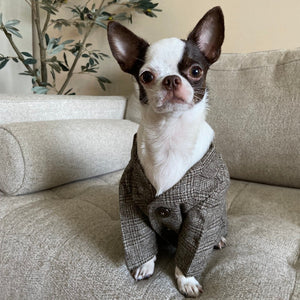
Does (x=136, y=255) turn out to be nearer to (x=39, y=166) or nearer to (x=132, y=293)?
(x=132, y=293)

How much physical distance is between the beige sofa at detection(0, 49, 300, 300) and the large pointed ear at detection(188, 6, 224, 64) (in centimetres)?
55

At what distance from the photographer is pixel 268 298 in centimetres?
57

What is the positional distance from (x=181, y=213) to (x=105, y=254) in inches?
9.5

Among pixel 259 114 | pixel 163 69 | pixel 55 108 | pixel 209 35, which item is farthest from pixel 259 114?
pixel 55 108

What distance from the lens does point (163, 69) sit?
A: 2.24 feet

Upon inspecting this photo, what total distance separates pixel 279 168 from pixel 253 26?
32.3 inches

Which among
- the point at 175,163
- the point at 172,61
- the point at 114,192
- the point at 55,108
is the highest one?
the point at 172,61

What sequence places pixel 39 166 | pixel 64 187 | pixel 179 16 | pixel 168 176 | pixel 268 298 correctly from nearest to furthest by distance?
pixel 268 298
pixel 168 176
pixel 39 166
pixel 64 187
pixel 179 16

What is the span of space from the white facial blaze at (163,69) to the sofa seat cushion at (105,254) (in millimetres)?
415

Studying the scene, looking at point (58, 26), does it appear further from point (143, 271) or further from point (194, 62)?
point (143, 271)

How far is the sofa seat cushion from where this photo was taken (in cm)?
63

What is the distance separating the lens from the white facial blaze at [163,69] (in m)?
0.66

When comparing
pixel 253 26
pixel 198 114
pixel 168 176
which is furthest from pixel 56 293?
pixel 253 26

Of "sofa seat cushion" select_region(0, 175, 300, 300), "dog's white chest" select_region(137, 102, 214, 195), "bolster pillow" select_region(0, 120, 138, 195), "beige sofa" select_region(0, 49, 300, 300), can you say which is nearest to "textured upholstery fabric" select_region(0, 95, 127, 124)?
"beige sofa" select_region(0, 49, 300, 300)
